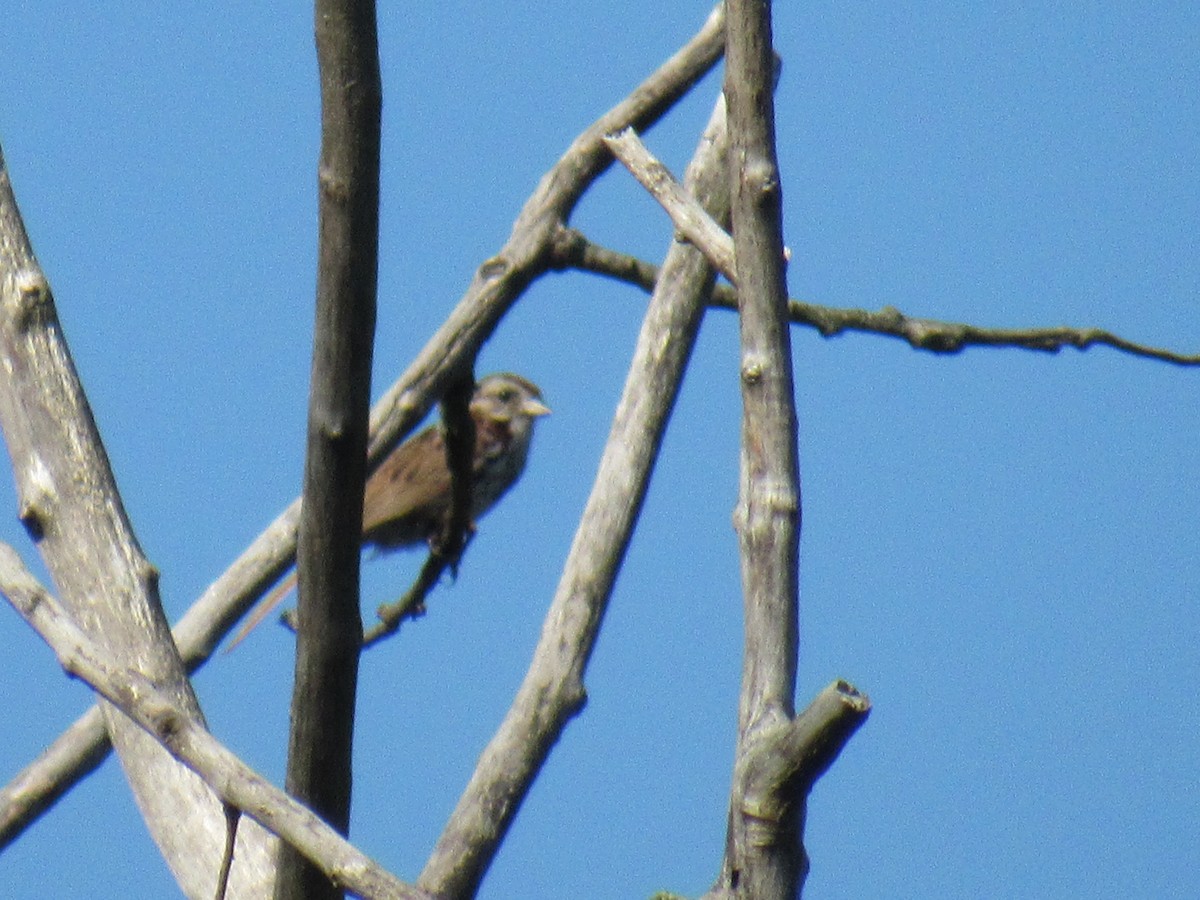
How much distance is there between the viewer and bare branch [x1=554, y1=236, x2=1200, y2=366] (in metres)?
3.84

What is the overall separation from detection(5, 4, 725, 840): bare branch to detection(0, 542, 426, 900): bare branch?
1.21 m

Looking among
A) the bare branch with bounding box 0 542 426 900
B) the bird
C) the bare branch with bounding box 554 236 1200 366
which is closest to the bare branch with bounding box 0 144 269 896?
the bare branch with bounding box 0 542 426 900

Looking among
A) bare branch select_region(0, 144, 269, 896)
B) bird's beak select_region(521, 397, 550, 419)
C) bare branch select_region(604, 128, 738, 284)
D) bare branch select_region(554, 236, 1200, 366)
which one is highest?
bird's beak select_region(521, 397, 550, 419)

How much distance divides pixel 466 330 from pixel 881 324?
96 cm

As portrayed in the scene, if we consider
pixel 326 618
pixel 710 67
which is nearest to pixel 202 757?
pixel 326 618

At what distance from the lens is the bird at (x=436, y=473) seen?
788 cm

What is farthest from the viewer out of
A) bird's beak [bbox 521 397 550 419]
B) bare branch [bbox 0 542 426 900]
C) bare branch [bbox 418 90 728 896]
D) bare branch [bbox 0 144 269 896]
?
bird's beak [bbox 521 397 550 419]

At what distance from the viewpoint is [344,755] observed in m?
2.28

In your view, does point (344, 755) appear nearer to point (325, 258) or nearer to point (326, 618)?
point (326, 618)

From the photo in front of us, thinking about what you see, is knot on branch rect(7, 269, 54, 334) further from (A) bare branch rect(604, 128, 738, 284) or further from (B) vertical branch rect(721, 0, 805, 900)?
(B) vertical branch rect(721, 0, 805, 900)

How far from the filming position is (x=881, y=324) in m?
3.95

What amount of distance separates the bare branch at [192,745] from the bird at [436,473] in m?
5.29

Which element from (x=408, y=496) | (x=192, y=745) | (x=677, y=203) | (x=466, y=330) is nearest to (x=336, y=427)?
(x=192, y=745)

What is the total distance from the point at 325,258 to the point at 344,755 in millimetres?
686
